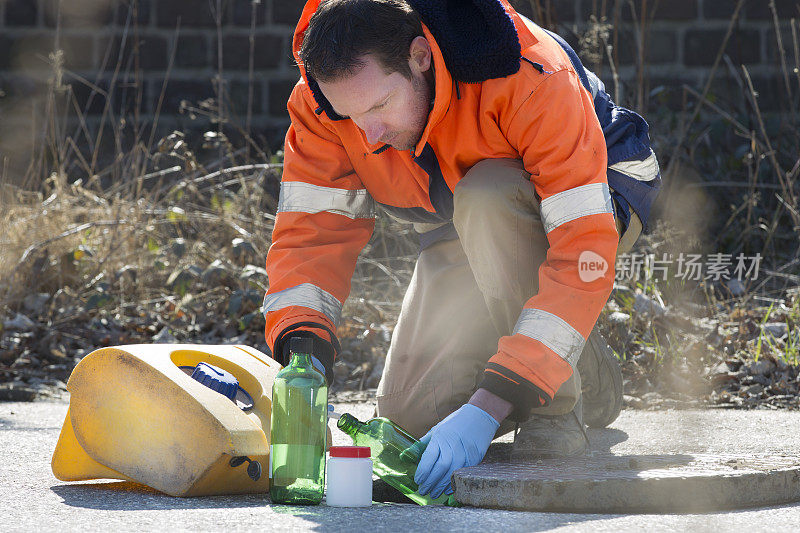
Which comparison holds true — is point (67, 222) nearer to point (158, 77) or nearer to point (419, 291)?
point (158, 77)

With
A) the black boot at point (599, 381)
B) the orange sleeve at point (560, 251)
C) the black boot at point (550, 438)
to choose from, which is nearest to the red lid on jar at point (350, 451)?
the orange sleeve at point (560, 251)

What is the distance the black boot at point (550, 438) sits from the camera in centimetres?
270

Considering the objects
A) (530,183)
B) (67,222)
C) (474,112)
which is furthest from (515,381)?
(67,222)

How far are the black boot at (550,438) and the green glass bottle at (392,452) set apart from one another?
32 cm

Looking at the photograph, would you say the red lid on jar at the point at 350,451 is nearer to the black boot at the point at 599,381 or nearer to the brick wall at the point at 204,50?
the black boot at the point at 599,381

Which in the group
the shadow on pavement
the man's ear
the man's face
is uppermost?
the man's ear

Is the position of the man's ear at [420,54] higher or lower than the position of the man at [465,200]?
higher

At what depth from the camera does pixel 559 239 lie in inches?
97.3

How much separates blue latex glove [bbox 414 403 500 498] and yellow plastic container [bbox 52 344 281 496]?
0.39m

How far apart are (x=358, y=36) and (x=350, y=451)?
984 millimetres

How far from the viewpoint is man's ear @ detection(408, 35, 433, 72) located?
2.49 meters

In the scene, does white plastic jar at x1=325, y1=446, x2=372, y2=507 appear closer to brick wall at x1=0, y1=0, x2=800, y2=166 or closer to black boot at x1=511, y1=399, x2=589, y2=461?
black boot at x1=511, y1=399, x2=589, y2=461

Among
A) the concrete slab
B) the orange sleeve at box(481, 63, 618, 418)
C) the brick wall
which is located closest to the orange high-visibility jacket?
the orange sleeve at box(481, 63, 618, 418)

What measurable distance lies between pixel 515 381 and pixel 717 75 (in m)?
4.32
